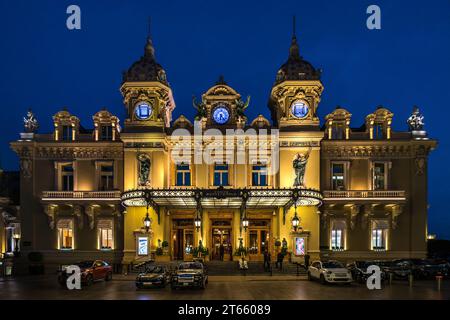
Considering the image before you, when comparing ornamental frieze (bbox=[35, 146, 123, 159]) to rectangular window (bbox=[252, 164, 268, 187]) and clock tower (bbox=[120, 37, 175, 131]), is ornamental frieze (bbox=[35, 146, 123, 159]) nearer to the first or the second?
clock tower (bbox=[120, 37, 175, 131])

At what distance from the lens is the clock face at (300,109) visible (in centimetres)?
4488

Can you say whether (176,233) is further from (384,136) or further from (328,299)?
(328,299)

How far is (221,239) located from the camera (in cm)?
4591

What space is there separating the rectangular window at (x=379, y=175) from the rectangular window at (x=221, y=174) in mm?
12427

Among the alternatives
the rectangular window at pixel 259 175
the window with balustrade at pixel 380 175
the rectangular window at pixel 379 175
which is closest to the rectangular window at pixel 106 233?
the rectangular window at pixel 259 175

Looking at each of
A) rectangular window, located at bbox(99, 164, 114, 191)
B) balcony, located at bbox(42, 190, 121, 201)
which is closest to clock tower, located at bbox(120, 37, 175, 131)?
rectangular window, located at bbox(99, 164, 114, 191)

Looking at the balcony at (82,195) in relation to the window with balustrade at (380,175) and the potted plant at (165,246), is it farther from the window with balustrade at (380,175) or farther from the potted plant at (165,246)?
the window with balustrade at (380,175)

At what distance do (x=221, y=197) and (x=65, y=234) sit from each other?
14776 millimetres

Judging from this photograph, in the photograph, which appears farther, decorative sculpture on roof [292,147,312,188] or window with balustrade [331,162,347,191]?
window with balustrade [331,162,347,191]

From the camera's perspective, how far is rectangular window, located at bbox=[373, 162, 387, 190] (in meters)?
45.6

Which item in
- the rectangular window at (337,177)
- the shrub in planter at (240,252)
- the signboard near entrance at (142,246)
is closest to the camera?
the shrub in planter at (240,252)

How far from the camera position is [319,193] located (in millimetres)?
41625

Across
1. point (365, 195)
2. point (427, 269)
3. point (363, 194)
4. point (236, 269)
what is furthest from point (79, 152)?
point (427, 269)

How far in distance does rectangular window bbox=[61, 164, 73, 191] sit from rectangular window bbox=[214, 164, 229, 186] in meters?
12.3
